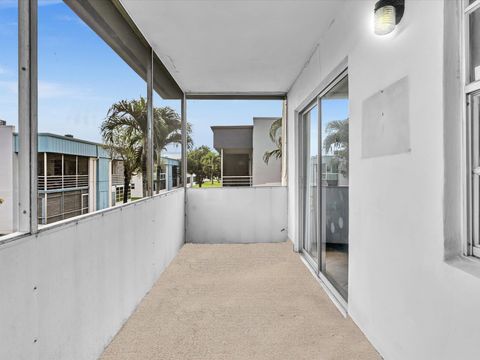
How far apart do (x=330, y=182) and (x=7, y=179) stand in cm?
279

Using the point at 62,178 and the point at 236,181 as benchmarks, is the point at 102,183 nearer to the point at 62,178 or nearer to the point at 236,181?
the point at 62,178

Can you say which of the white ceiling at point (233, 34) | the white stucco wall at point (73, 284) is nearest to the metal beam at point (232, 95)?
the white ceiling at point (233, 34)

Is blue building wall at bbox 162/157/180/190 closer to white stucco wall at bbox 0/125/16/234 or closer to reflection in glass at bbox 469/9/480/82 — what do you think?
white stucco wall at bbox 0/125/16/234

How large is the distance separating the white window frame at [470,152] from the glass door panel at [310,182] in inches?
96.4

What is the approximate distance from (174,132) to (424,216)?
3826 millimetres

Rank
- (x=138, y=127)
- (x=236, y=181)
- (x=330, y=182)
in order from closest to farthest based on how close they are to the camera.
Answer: (x=138, y=127) < (x=330, y=182) < (x=236, y=181)

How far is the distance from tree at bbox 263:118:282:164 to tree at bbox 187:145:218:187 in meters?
0.99

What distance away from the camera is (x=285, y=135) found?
18.9 feet

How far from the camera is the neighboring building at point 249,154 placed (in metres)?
5.83

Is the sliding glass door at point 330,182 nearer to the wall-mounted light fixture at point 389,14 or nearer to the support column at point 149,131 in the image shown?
the wall-mounted light fixture at point 389,14

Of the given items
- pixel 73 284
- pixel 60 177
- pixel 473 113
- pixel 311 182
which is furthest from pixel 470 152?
pixel 311 182

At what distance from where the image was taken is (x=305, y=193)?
16.0 feet

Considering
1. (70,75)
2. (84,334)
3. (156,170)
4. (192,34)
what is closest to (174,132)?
(156,170)

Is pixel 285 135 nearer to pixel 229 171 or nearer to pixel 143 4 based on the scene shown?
pixel 229 171
